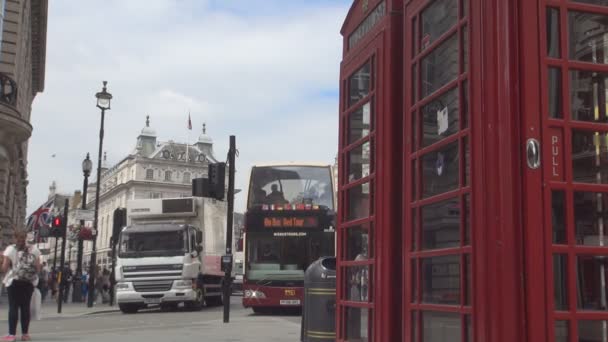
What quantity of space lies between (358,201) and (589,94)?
2565 mm

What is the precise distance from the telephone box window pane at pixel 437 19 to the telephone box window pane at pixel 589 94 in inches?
35.6

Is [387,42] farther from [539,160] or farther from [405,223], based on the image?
[539,160]

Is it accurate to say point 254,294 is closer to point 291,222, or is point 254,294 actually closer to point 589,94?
point 291,222

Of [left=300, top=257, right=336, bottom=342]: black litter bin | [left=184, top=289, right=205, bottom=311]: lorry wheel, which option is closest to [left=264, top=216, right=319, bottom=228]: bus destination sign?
[left=184, top=289, right=205, bottom=311]: lorry wheel

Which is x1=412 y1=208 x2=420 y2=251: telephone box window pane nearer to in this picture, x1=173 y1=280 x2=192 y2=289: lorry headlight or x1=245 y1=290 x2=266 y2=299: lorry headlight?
x1=245 y1=290 x2=266 y2=299: lorry headlight

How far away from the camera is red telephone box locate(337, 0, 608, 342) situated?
3.88 m

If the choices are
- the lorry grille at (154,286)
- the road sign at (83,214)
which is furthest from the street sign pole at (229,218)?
the road sign at (83,214)

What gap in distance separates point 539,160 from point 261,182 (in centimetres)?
1720

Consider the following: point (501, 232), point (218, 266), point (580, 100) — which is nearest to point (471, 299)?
point (501, 232)

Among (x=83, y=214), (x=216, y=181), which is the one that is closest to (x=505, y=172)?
(x=216, y=181)

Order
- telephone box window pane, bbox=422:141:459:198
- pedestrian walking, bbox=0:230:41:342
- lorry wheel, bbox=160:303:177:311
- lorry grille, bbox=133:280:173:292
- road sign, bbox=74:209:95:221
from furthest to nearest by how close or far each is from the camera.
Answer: lorry wheel, bbox=160:303:177:311
road sign, bbox=74:209:95:221
lorry grille, bbox=133:280:173:292
pedestrian walking, bbox=0:230:41:342
telephone box window pane, bbox=422:141:459:198

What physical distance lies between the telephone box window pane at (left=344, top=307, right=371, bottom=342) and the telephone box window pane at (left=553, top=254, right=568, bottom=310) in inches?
86.1

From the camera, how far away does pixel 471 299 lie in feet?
13.9

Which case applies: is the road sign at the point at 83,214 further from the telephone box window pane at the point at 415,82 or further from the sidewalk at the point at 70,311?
the telephone box window pane at the point at 415,82
